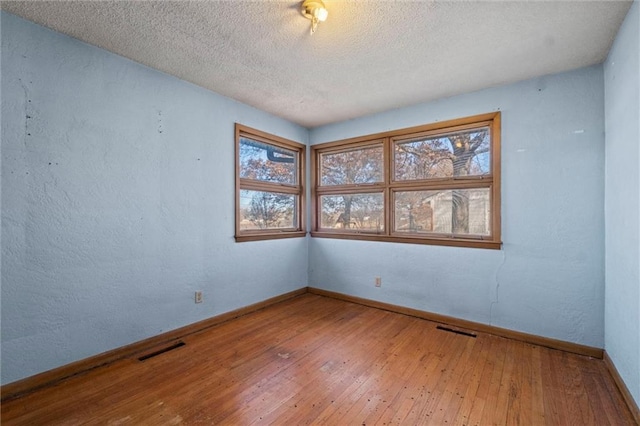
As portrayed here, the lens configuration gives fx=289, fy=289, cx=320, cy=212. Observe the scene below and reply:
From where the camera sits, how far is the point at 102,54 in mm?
2299

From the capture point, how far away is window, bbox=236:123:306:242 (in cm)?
347

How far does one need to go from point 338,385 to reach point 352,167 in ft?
9.01

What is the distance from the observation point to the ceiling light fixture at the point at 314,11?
172cm

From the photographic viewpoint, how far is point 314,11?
1.77 metres

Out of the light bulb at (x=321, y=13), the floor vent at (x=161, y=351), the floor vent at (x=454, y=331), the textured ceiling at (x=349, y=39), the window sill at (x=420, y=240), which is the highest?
the textured ceiling at (x=349, y=39)

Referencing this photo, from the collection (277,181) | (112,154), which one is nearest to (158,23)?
(112,154)

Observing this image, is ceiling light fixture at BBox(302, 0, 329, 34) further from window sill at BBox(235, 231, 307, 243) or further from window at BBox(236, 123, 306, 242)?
window sill at BBox(235, 231, 307, 243)

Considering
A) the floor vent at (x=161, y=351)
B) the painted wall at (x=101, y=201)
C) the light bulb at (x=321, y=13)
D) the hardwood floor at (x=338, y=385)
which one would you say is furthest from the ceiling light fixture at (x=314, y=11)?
the floor vent at (x=161, y=351)

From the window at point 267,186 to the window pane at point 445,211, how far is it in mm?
1464

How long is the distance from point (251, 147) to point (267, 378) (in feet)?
8.41

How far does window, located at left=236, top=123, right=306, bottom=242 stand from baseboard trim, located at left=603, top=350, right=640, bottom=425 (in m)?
3.30

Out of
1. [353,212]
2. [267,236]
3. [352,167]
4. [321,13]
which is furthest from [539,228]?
[267,236]

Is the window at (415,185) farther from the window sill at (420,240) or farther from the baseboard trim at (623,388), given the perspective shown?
the baseboard trim at (623,388)

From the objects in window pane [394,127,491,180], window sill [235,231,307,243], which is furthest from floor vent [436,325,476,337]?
window sill [235,231,307,243]
